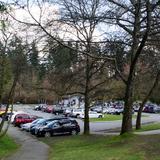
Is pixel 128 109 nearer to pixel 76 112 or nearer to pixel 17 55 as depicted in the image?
pixel 17 55

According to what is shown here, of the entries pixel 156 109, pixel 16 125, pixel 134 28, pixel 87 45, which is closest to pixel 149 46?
pixel 134 28

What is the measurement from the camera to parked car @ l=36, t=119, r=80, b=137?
43312 mm

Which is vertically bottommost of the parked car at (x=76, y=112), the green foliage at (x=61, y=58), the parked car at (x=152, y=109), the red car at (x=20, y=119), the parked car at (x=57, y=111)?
the red car at (x=20, y=119)

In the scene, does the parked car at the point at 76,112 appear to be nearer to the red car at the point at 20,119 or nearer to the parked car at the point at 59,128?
the red car at the point at 20,119

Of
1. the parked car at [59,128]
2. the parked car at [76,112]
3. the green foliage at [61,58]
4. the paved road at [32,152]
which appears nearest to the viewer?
the paved road at [32,152]

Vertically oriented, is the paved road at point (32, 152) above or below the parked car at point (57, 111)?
below

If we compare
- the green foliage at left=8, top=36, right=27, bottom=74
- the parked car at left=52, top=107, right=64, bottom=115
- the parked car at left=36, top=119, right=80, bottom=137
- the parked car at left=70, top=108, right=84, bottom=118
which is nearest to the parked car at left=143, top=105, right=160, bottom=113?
the parked car at left=52, top=107, right=64, bottom=115

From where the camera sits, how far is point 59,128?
143 feet

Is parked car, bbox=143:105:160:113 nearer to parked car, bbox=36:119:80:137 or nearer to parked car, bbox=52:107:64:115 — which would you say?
parked car, bbox=52:107:64:115

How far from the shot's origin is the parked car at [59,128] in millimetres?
43312

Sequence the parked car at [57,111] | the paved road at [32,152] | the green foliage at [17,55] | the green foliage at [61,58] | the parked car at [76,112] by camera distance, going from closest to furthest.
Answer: the paved road at [32,152]
the green foliage at [61,58]
the green foliage at [17,55]
the parked car at [76,112]
the parked car at [57,111]

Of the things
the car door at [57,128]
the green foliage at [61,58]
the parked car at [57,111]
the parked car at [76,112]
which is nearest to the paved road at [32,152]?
the green foliage at [61,58]

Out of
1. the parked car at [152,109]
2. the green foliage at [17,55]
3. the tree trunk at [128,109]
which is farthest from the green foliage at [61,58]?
the parked car at [152,109]

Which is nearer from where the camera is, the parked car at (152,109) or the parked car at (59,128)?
the parked car at (59,128)
